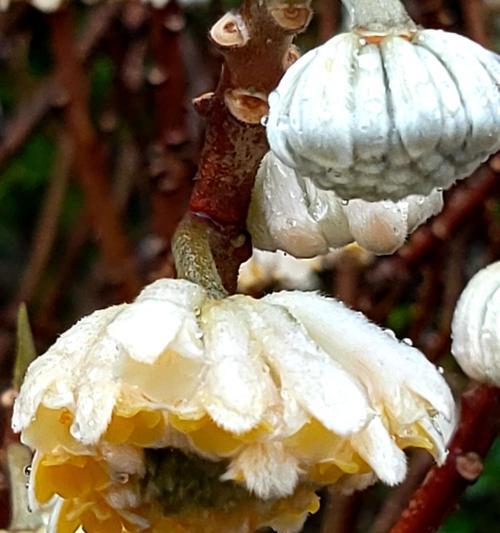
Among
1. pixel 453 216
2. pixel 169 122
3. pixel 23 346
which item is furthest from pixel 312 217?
pixel 169 122

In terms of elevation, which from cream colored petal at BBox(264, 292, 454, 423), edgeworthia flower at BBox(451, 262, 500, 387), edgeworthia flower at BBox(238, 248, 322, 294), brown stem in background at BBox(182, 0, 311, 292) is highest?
brown stem in background at BBox(182, 0, 311, 292)

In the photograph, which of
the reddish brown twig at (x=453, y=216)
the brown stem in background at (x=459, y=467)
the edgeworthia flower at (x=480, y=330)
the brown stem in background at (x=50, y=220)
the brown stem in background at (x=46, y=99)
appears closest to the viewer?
the edgeworthia flower at (x=480, y=330)

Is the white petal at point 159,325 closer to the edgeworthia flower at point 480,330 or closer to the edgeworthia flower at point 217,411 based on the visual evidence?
the edgeworthia flower at point 217,411

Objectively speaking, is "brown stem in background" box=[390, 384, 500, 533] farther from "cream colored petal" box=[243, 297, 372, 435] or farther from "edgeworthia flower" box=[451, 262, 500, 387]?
"cream colored petal" box=[243, 297, 372, 435]

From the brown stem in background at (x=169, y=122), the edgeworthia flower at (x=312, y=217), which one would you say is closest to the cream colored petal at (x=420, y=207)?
the edgeworthia flower at (x=312, y=217)

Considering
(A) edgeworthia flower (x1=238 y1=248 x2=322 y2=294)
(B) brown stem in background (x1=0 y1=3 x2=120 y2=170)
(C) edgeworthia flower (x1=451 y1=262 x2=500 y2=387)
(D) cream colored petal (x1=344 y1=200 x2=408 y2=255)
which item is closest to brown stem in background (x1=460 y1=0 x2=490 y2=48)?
(A) edgeworthia flower (x1=238 y1=248 x2=322 y2=294)

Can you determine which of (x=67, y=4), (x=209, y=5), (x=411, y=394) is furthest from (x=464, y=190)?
(x=411, y=394)

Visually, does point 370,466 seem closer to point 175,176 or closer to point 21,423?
point 21,423
